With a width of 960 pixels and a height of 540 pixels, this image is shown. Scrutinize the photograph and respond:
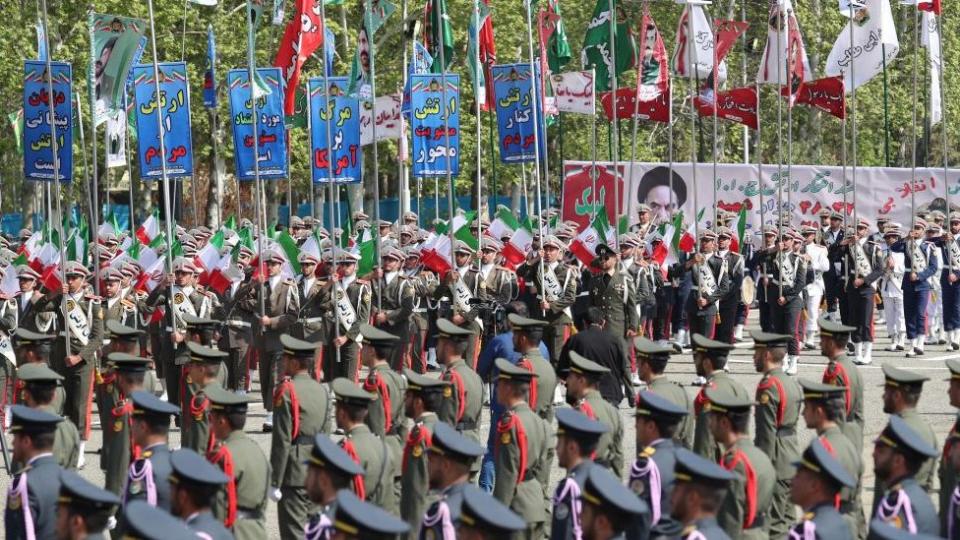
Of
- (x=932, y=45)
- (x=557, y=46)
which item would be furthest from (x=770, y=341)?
→ (x=932, y=45)

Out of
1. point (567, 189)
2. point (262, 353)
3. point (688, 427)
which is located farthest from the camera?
point (567, 189)

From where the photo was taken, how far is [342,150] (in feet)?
78.2

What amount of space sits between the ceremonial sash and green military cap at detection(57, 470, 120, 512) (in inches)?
382

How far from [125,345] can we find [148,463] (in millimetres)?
4886

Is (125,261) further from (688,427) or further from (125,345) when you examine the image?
(688,427)

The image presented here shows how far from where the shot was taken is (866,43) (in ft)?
94.1

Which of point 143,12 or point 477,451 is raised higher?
point 143,12

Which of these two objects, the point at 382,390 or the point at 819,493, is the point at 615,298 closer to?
the point at 382,390

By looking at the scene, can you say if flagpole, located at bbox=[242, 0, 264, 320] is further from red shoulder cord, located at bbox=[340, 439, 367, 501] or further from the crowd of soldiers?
red shoulder cord, located at bbox=[340, 439, 367, 501]

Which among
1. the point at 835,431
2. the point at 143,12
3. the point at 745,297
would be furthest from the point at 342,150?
the point at 143,12

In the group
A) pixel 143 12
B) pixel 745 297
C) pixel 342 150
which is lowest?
pixel 745 297

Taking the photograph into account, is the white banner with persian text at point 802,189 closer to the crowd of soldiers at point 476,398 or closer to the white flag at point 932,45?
the white flag at point 932,45

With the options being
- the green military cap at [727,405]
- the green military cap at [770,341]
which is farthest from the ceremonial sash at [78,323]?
the green military cap at [727,405]

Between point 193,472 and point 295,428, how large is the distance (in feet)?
12.6
